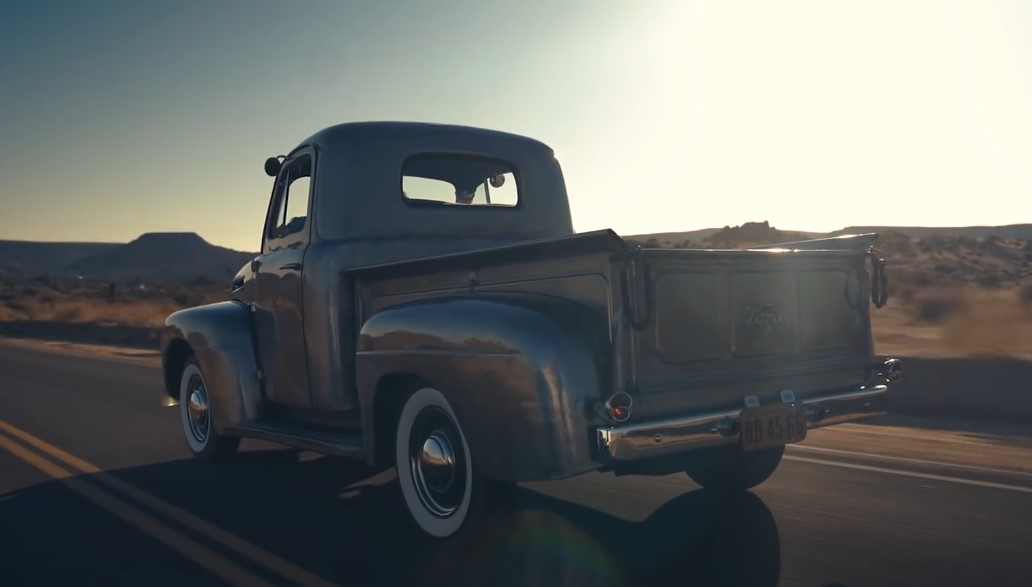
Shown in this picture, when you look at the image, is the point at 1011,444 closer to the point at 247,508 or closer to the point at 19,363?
the point at 247,508

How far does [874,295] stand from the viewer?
571cm

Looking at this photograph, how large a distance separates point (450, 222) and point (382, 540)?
2394 millimetres

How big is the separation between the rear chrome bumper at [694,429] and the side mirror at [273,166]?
4061 millimetres

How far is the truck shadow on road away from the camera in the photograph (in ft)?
15.4

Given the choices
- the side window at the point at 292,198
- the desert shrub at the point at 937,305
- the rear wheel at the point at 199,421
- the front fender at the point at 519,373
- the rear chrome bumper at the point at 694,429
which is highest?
the side window at the point at 292,198

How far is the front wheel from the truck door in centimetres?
127

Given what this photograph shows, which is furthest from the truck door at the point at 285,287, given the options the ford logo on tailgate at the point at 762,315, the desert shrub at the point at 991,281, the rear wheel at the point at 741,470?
the desert shrub at the point at 991,281

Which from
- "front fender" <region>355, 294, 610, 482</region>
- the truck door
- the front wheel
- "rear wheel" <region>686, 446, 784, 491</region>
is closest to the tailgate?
"front fender" <region>355, 294, 610, 482</region>

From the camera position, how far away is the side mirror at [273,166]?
7445 mm

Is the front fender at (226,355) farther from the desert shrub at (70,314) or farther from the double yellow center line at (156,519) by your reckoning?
the desert shrub at (70,314)

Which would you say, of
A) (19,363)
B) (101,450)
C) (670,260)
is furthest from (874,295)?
(19,363)

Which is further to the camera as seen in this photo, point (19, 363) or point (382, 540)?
point (19, 363)

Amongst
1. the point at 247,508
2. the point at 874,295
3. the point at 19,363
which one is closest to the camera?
the point at 874,295

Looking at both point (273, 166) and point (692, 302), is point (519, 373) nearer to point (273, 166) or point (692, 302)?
point (692, 302)
